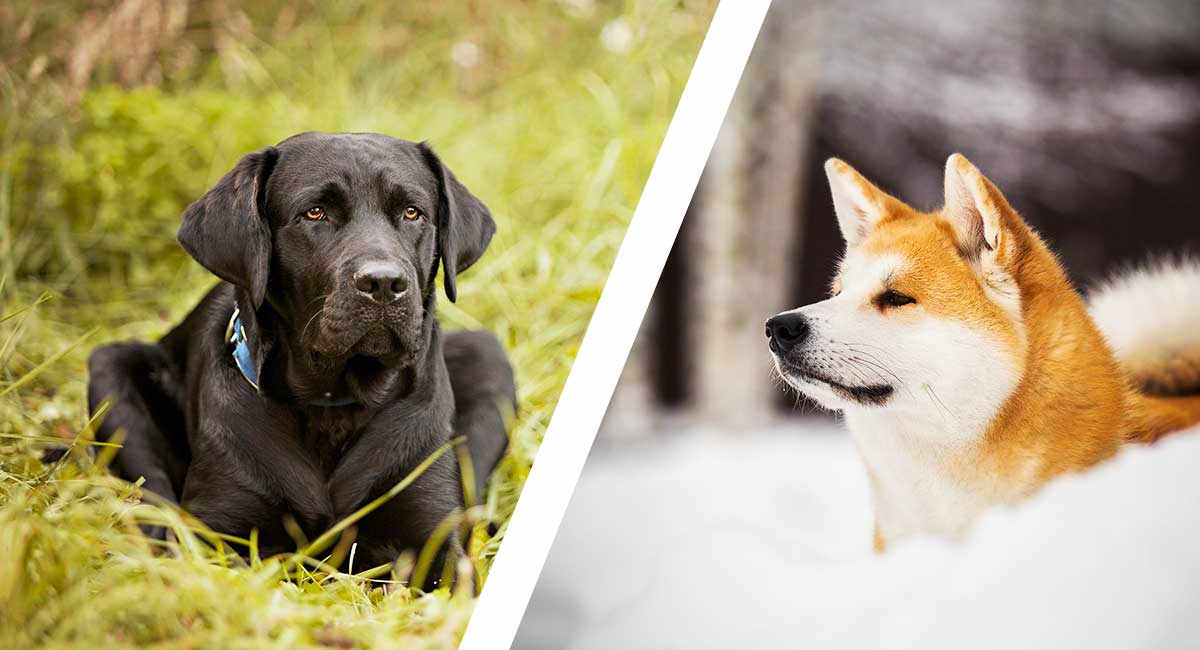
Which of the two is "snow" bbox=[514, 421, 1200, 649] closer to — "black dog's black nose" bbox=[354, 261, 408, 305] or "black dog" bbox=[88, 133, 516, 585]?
"black dog" bbox=[88, 133, 516, 585]

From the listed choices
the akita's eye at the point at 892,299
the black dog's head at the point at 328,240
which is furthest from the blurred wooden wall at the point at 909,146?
the black dog's head at the point at 328,240

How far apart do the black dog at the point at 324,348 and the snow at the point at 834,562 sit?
0.33 metres

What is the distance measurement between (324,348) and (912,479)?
115 centimetres

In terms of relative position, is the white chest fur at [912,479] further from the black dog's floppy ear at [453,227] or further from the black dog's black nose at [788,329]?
the black dog's floppy ear at [453,227]

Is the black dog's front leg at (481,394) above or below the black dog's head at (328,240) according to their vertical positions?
below

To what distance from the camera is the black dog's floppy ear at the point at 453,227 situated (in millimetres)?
2188

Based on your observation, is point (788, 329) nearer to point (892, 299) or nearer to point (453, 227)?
point (892, 299)

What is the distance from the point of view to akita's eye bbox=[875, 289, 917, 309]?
1.91 meters

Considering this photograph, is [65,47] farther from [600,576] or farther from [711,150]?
[600,576]

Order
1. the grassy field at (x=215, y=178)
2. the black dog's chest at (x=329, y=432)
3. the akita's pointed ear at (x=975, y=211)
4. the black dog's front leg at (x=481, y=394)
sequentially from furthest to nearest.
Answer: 1. the black dog's front leg at (x=481, y=394)
2. the black dog's chest at (x=329, y=432)
3. the akita's pointed ear at (x=975, y=211)
4. the grassy field at (x=215, y=178)

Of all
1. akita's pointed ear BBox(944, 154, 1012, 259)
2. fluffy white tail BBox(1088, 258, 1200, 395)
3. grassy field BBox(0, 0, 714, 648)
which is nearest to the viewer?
grassy field BBox(0, 0, 714, 648)

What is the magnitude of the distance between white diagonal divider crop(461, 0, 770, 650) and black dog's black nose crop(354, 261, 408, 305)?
45 centimetres

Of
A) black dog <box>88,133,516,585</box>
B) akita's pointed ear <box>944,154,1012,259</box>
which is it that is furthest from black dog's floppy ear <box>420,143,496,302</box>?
akita's pointed ear <box>944,154,1012,259</box>

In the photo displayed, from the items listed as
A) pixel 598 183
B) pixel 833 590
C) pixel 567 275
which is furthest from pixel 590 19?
pixel 833 590
